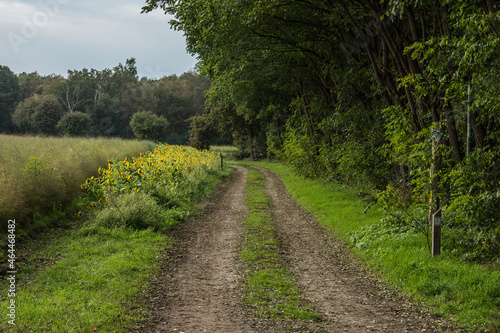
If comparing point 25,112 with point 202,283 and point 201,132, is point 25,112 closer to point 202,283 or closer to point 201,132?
point 201,132

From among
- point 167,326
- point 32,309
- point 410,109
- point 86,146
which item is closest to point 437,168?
point 410,109

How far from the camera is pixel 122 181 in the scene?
1246 centimetres

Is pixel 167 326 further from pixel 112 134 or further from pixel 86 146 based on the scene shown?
pixel 112 134

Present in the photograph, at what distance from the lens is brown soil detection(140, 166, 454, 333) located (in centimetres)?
520

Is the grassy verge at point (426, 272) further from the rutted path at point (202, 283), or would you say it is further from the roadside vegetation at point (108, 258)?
the roadside vegetation at point (108, 258)

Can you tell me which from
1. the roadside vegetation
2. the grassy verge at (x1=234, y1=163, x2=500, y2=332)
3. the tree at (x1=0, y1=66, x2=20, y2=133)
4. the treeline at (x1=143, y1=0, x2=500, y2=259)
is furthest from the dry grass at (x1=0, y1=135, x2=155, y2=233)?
the tree at (x1=0, y1=66, x2=20, y2=133)

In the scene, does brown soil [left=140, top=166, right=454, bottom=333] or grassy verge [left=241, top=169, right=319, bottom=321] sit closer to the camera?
brown soil [left=140, top=166, right=454, bottom=333]

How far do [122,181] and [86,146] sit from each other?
19.6 feet

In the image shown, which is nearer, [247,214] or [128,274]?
[128,274]

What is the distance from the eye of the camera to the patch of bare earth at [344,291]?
5.27m

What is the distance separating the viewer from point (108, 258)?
768 centimetres

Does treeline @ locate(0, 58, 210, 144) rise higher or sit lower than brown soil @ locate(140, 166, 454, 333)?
higher

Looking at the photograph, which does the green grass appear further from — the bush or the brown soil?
the bush

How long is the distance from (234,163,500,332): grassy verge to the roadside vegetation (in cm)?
389
